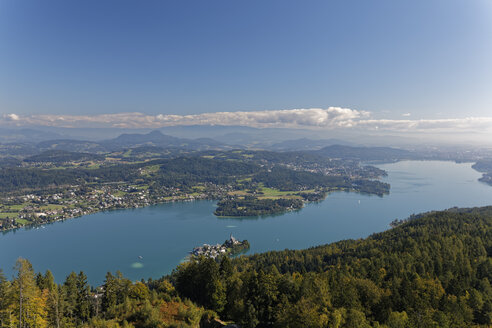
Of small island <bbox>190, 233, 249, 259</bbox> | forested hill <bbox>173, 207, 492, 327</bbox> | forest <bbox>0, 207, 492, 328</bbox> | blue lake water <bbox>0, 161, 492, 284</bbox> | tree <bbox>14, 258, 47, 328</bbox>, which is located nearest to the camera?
tree <bbox>14, 258, 47, 328</bbox>

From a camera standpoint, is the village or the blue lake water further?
the village

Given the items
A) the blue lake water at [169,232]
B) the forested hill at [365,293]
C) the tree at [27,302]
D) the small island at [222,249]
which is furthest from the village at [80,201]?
the forested hill at [365,293]

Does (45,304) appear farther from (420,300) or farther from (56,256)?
(56,256)

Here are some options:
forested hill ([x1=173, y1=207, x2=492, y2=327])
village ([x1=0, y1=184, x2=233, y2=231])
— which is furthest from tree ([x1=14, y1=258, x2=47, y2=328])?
village ([x1=0, y1=184, x2=233, y2=231])

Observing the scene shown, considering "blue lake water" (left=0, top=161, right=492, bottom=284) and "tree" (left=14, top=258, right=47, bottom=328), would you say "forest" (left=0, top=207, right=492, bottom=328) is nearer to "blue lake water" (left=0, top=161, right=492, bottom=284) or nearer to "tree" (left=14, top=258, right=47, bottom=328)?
"tree" (left=14, top=258, right=47, bottom=328)

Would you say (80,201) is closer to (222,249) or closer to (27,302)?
(222,249)

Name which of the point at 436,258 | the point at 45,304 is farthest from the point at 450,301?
the point at 45,304
